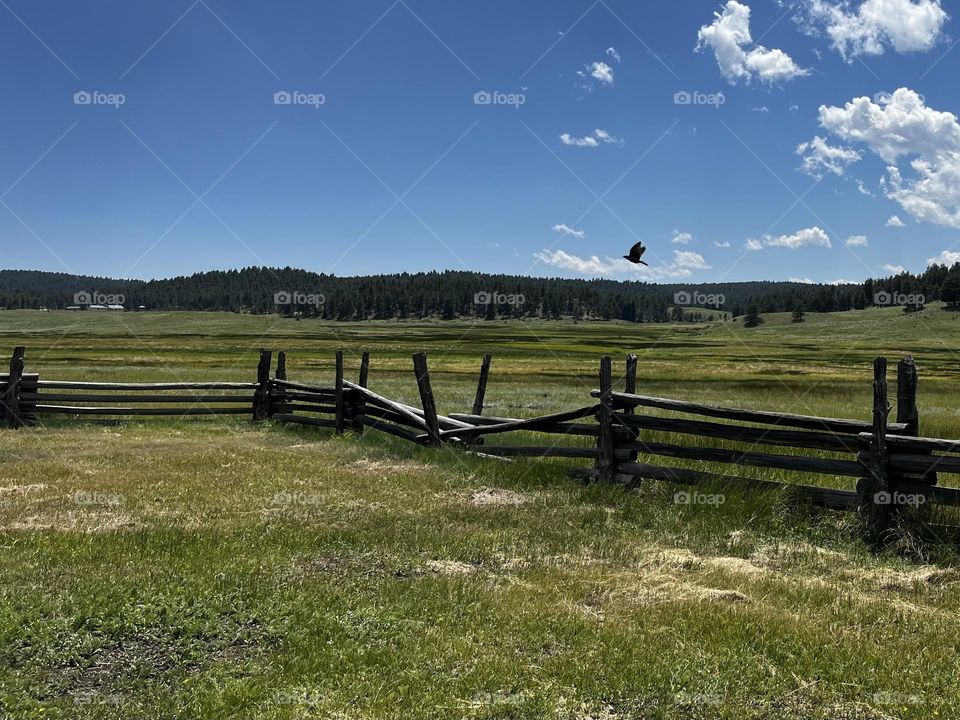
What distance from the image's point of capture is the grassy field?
4805 mm

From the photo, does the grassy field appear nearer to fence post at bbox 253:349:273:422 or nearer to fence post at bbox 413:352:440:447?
fence post at bbox 413:352:440:447

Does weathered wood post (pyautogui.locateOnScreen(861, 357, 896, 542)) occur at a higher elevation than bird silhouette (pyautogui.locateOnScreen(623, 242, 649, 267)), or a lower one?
lower

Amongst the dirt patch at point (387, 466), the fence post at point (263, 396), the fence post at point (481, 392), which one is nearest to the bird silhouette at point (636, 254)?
the dirt patch at point (387, 466)

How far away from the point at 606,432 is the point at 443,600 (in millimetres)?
5862

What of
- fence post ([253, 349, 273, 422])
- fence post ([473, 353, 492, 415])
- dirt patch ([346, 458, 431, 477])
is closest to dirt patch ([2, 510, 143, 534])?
dirt patch ([346, 458, 431, 477])

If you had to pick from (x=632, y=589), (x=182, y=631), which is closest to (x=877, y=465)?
(x=632, y=589)

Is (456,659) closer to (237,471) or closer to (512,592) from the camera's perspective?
(512,592)

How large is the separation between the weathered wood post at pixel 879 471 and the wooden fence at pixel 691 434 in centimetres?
1

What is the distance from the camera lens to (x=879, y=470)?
27.9 feet

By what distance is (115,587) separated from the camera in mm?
6434

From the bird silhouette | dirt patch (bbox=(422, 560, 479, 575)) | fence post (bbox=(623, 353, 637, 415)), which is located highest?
the bird silhouette

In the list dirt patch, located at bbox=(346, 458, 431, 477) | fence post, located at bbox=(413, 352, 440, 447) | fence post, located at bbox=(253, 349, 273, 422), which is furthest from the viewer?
fence post, located at bbox=(253, 349, 273, 422)

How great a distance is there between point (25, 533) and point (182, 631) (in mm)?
3809

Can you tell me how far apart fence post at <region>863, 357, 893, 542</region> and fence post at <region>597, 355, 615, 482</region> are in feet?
13.0
